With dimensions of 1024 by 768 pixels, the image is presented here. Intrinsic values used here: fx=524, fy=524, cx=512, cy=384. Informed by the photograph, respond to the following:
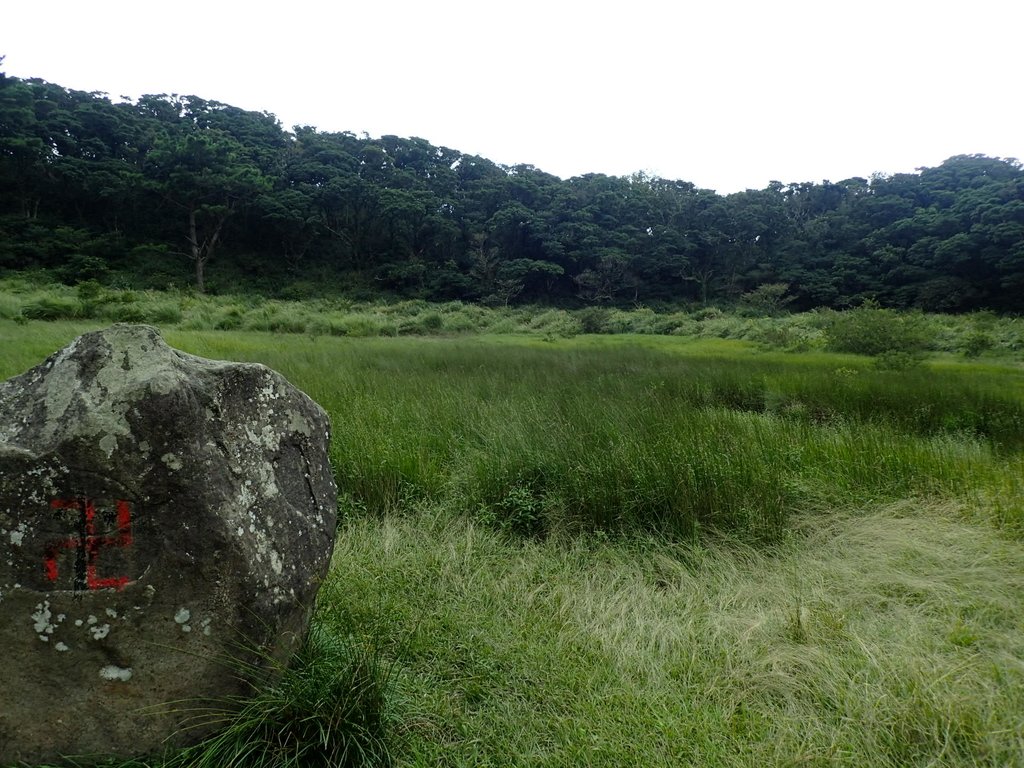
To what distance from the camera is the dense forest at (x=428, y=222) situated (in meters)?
32.0

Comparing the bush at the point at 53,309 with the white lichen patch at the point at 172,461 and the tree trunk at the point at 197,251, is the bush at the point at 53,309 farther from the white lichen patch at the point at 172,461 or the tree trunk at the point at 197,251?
the white lichen patch at the point at 172,461

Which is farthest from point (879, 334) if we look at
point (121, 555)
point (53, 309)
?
point (53, 309)

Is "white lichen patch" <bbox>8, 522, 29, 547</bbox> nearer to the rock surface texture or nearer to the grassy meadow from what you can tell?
the rock surface texture

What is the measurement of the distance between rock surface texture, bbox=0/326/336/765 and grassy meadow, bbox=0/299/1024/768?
8.5 inches

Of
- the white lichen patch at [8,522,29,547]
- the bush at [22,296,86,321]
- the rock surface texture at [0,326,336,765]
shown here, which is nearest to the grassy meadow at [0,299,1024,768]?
the rock surface texture at [0,326,336,765]

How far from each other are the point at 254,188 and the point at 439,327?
2288 cm

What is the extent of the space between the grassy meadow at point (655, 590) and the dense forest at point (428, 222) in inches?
1186

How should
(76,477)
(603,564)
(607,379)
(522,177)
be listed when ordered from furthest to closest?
(522,177) → (607,379) → (603,564) → (76,477)

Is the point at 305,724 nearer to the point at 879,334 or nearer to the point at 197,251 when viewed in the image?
the point at 879,334

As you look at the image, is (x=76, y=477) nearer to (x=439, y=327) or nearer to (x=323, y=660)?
(x=323, y=660)

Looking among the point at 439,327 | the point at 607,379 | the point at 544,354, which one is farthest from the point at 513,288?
the point at 607,379

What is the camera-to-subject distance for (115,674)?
1.54 m

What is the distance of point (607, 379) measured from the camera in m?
8.67

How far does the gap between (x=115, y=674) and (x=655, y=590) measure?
256cm
